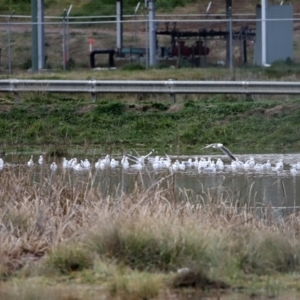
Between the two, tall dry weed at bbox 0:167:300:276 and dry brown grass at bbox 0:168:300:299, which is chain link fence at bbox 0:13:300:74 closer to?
tall dry weed at bbox 0:167:300:276

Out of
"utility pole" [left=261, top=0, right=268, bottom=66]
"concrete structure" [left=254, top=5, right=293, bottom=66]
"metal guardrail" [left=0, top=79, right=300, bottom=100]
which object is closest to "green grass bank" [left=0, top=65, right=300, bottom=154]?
"metal guardrail" [left=0, top=79, right=300, bottom=100]

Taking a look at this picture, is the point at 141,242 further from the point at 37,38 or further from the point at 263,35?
the point at 37,38

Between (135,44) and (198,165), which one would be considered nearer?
(198,165)

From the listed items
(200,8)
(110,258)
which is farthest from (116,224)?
Result: (200,8)

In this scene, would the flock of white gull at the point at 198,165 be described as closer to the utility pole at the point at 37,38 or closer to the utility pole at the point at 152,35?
the utility pole at the point at 152,35

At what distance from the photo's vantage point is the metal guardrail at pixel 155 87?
22.8 metres

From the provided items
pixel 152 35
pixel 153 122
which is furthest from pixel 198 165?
pixel 152 35

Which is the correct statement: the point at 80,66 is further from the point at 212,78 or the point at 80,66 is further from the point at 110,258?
the point at 110,258

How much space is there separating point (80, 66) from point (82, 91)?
1145cm

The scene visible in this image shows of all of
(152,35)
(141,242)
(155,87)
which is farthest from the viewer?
(152,35)

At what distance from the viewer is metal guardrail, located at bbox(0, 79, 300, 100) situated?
74.8 ft

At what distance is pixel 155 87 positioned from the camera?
77.1 feet

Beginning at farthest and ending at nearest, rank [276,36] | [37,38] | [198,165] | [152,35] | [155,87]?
[276,36], [37,38], [152,35], [155,87], [198,165]

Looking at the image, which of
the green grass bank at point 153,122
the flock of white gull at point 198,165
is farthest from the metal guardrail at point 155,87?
the flock of white gull at point 198,165
